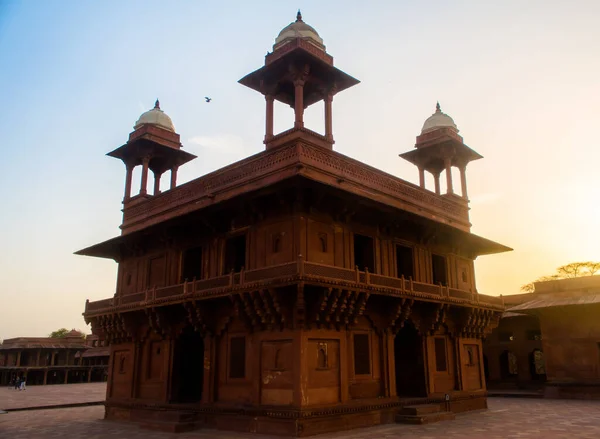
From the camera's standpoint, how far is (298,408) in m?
14.7

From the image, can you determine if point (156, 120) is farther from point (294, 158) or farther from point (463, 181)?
point (463, 181)

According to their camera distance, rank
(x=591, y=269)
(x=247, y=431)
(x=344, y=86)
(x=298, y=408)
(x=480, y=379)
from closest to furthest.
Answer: (x=298, y=408) → (x=247, y=431) → (x=344, y=86) → (x=480, y=379) → (x=591, y=269)

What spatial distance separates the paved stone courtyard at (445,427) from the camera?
15.0 metres

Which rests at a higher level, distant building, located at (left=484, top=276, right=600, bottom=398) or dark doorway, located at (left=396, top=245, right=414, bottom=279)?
dark doorway, located at (left=396, top=245, right=414, bottom=279)

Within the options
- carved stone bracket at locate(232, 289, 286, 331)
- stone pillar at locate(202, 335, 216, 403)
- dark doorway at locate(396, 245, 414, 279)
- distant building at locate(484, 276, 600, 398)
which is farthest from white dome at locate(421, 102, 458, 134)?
stone pillar at locate(202, 335, 216, 403)

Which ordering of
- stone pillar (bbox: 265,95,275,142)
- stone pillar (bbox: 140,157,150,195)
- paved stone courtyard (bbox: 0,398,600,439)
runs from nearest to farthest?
1. paved stone courtyard (bbox: 0,398,600,439)
2. stone pillar (bbox: 265,95,275,142)
3. stone pillar (bbox: 140,157,150,195)

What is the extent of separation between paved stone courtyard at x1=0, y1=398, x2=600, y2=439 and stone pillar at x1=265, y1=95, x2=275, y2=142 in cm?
982

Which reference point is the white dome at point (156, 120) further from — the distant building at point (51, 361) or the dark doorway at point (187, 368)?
the distant building at point (51, 361)

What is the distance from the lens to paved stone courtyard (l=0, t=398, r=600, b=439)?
15.0 metres

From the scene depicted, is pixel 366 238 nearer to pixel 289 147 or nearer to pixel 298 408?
pixel 289 147

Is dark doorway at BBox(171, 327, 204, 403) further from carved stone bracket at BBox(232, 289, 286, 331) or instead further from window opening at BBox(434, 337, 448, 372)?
window opening at BBox(434, 337, 448, 372)

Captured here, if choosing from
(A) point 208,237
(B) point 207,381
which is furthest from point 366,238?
(B) point 207,381

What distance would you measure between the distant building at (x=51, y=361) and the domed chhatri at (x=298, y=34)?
4380 cm

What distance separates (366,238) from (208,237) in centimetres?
573
